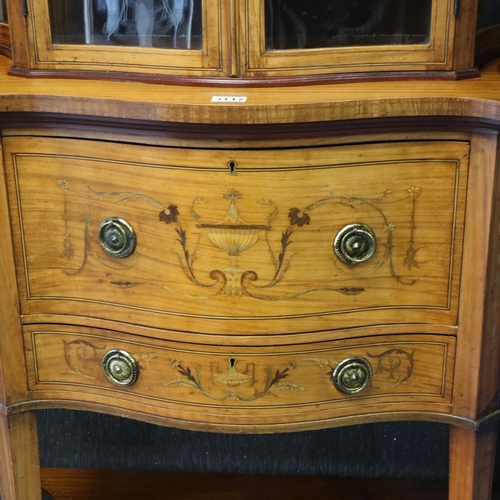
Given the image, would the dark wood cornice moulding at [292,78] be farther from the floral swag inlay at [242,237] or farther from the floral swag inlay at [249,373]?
the floral swag inlay at [249,373]

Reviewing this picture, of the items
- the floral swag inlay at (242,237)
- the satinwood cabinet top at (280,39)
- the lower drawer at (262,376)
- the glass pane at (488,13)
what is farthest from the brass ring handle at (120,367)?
the glass pane at (488,13)

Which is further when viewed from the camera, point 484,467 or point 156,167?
point 484,467

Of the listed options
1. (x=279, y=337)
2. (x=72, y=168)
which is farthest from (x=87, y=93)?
(x=279, y=337)

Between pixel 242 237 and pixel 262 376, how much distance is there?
0.20 metres

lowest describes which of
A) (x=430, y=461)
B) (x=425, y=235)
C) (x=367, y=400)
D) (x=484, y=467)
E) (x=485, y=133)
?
(x=430, y=461)

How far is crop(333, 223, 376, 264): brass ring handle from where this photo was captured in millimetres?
1114

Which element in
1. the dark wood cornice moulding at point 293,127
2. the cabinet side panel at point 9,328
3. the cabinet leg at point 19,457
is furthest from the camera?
the cabinet leg at point 19,457

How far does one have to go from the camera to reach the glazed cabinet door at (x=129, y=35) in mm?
1131

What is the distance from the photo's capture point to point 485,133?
41.9 inches

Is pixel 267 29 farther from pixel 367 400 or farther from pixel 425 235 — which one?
pixel 367 400

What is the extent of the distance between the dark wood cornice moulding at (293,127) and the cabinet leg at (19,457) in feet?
1.58

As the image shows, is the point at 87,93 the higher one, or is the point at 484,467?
the point at 87,93

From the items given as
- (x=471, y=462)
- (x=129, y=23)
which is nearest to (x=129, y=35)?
(x=129, y=23)

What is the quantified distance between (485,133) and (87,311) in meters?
0.59
